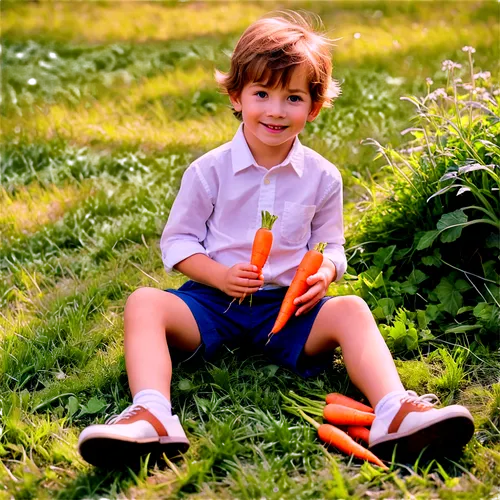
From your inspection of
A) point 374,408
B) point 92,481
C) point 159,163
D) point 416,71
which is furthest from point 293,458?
point 416,71

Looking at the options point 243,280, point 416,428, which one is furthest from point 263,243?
point 416,428

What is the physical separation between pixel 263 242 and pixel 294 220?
24cm

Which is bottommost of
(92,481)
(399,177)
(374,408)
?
(92,481)

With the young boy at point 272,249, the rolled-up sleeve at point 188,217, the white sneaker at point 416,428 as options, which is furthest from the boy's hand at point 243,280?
the white sneaker at point 416,428

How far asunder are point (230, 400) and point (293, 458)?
→ 0.40 meters

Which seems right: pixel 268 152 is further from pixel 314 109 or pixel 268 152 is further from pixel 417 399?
pixel 417 399

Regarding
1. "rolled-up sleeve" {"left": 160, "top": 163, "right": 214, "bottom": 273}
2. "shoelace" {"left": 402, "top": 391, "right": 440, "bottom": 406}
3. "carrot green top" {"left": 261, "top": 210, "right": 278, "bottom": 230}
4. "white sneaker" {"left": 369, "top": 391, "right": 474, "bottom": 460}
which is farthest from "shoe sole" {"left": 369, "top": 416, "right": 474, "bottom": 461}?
"rolled-up sleeve" {"left": 160, "top": 163, "right": 214, "bottom": 273}

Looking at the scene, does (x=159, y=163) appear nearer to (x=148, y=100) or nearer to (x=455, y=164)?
(x=148, y=100)

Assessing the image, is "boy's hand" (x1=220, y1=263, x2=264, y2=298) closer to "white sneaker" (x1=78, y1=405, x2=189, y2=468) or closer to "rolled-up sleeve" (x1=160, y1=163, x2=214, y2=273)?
"rolled-up sleeve" (x1=160, y1=163, x2=214, y2=273)

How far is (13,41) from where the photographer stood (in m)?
7.38

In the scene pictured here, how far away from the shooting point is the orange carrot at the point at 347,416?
255 cm

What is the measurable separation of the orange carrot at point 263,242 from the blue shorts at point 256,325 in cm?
15

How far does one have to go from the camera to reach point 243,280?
2.75m

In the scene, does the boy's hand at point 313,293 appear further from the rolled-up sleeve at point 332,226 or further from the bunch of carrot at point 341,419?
the bunch of carrot at point 341,419
